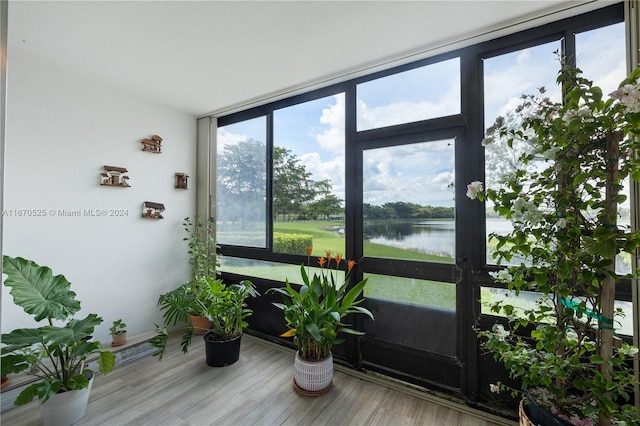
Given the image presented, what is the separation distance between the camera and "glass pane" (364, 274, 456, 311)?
6.93 feet

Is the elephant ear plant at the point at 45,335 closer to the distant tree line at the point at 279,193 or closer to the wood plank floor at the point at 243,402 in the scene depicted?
the wood plank floor at the point at 243,402

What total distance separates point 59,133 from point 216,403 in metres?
2.69

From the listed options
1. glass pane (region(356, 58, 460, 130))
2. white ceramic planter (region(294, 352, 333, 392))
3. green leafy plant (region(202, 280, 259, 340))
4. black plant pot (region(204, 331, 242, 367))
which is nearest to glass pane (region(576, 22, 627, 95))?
glass pane (region(356, 58, 460, 130))

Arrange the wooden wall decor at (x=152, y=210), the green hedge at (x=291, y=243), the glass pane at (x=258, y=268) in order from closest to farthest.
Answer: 1. the green hedge at (x=291, y=243)
2. the glass pane at (x=258, y=268)
3. the wooden wall decor at (x=152, y=210)

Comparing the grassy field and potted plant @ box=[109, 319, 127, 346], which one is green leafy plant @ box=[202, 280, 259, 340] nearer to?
the grassy field

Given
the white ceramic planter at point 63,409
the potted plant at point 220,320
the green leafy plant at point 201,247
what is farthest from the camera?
the green leafy plant at point 201,247

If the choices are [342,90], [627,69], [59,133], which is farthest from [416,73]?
[59,133]

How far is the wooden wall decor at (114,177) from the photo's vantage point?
2.72 meters

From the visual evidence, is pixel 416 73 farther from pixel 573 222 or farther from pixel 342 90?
pixel 573 222

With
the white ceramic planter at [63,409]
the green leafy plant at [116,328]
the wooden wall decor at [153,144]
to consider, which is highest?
the wooden wall decor at [153,144]

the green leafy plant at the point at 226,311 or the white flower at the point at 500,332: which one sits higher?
the white flower at the point at 500,332

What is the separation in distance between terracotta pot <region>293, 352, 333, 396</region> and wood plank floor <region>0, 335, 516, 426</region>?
0.20ft

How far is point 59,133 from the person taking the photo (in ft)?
8.08

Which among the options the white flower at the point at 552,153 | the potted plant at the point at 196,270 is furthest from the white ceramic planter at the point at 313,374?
the white flower at the point at 552,153
